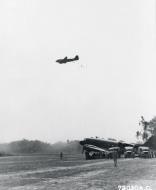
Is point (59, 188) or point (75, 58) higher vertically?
point (75, 58)

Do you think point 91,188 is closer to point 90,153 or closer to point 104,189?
point 104,189

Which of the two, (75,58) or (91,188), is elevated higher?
(75,58)

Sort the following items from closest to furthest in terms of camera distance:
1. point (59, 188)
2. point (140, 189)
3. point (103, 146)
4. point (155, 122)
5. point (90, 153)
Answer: point (140, 189) < point (59, 188) < point (90, 153) < point (103, 146) < point (155, 122)

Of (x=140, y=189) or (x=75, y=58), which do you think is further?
(x=75, y=58)

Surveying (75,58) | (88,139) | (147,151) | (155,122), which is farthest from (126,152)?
(155,122)

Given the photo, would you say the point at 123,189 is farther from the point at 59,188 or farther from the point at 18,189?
the point at 18,189

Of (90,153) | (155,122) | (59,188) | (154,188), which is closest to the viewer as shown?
(154,188)

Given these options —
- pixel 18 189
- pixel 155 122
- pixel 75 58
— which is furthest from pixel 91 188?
pixel 155 122

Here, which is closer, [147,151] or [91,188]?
[91,188]

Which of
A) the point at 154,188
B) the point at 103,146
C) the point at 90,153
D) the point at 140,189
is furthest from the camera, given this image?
the point at 103,146
